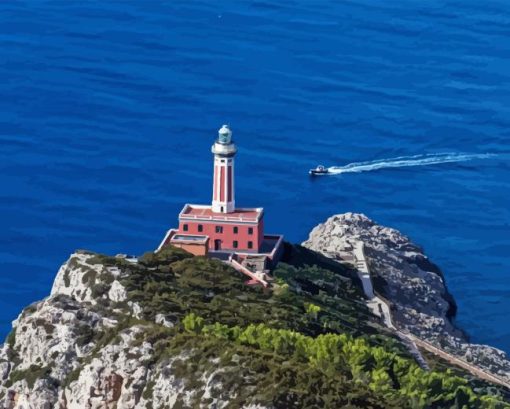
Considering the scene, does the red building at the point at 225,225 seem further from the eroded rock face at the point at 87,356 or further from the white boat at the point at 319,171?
the white boat at the point at 319,171

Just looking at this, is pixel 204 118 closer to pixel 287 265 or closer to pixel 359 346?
pixel 287 265

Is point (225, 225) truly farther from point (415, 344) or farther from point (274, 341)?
point (274, 341)

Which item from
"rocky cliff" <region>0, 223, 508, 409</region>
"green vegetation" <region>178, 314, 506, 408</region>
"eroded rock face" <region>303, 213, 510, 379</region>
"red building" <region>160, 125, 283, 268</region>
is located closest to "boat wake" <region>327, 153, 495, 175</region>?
"eroded rock face" <region>303, 213, 510, 379</region>

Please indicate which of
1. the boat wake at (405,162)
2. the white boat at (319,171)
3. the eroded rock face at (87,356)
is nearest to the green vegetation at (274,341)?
the eroded rock face at (87,356)

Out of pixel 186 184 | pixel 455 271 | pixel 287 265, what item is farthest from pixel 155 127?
pixel 287 265

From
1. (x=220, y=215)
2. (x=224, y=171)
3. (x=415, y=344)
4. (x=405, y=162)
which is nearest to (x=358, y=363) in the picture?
(x=415, y=344)
